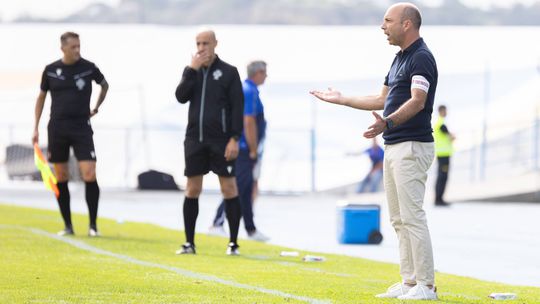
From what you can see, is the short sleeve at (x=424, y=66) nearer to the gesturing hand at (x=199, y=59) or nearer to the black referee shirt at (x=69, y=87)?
the gesturing hand at (x=199, y=59)

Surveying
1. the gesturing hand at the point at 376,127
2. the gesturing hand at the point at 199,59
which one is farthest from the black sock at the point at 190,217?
the gesturing hand at the point at 376,127

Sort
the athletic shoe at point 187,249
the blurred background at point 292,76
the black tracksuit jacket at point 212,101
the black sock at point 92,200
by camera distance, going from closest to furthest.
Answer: the black tracksuit jacket at point 212,101
the athletic shoe at point 187,249
the black sock at point 92,200
the blurred background at point 292,76

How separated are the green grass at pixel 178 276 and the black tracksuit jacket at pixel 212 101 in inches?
39.5

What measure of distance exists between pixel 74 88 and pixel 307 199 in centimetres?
1221

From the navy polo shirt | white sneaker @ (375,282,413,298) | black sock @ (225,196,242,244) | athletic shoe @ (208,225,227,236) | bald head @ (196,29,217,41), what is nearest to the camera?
the navy polo shirt

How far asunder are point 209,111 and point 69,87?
220 centimetres

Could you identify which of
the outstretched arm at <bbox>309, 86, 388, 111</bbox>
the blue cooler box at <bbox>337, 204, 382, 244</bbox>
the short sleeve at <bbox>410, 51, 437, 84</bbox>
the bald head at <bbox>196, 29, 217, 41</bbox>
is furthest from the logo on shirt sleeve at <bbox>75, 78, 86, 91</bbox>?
the short sleeve at <bbox>410, 51, 437, 84</bbox>

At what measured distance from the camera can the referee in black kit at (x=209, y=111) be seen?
36.3 feet

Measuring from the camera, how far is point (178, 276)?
9109 millimetres

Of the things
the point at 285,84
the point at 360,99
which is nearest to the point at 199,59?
the point at 360,99

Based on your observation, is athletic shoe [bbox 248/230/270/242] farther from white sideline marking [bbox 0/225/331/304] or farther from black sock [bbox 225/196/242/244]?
black sock [bbox 225/196/242/244]

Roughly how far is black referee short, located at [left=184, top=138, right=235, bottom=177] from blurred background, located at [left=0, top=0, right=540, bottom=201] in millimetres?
13093

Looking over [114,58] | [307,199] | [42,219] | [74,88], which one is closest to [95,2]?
[114,58]

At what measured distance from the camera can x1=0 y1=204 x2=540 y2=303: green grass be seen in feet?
25.8
